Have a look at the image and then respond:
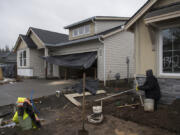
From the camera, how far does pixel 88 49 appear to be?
10203mm

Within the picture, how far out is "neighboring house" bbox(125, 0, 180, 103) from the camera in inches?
181

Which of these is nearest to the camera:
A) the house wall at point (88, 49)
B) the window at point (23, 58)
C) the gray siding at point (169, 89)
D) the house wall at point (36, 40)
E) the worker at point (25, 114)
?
the worker at point (25, 114)

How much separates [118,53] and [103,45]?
6.11 feet

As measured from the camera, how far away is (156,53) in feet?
16.8

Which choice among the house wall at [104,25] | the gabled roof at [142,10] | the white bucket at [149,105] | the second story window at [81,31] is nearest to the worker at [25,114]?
the white bucket at [149,105]

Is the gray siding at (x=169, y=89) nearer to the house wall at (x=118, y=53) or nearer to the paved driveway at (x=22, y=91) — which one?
the house wall at (x=118, y=53)

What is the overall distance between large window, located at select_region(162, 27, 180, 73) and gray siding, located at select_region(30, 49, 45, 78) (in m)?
12.8

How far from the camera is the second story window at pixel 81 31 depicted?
1207cm

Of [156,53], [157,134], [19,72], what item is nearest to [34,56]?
[19,72]

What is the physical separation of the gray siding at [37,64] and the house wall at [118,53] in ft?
28.2

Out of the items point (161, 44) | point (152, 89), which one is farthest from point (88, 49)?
point (152, 89)

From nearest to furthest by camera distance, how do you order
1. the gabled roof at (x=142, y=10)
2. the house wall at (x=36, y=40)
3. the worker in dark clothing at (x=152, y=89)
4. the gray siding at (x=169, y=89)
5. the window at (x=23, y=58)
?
the worker in dark clothing at (x=152, y=89) < the gray siding at (x=169, y=89) < the gabled roof at (x=142, y=10) < the house wall at (x=36, y=40) < the window at (x=23, y=58)

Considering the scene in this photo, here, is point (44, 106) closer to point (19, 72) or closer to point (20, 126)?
point (20, 126)

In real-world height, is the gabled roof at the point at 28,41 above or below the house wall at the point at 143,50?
above
